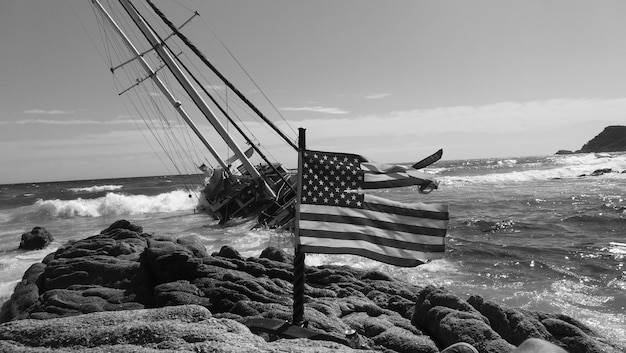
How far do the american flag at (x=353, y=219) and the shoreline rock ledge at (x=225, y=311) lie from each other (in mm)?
1514

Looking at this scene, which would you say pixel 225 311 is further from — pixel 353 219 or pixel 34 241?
pixel 34 241

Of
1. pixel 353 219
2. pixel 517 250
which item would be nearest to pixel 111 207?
pixel 517 250

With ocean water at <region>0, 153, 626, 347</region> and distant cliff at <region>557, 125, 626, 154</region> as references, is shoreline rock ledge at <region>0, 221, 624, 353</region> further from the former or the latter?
distant cliff at <region>557, 125, 626, 154</region>

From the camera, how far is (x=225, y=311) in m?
9.42

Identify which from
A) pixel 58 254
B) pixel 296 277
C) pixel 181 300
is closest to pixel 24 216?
pixel 58 254

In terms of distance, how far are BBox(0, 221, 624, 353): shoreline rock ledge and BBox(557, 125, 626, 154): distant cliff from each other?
18121 centimetres

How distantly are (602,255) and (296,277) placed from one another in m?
17.2

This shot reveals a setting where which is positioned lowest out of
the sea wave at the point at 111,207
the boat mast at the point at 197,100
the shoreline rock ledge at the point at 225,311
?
the sea wave at the point at 111,207

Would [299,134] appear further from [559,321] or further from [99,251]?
[99,251]

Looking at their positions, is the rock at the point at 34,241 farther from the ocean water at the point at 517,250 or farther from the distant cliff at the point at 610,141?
the distant cliff at the point at 610,141

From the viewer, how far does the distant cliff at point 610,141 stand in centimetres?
16052

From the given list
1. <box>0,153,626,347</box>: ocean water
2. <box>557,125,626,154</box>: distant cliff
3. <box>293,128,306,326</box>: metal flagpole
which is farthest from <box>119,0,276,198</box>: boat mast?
<box>557,125,626,154</box>: distant cliff

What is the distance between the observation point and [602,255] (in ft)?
62.2

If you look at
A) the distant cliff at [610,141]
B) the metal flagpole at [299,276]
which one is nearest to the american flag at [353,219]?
the metal flagpole at [299,276]
